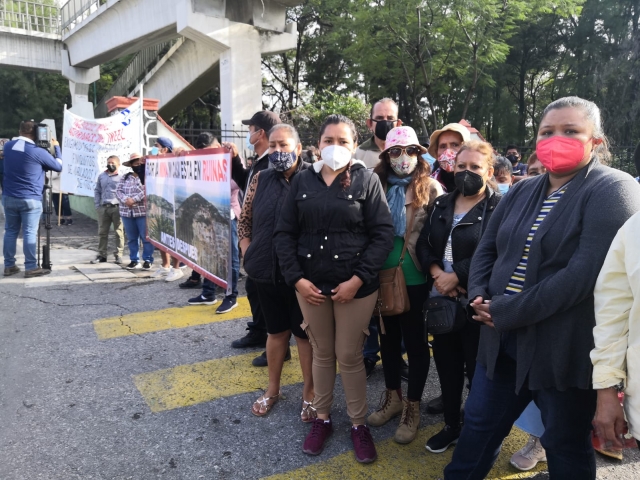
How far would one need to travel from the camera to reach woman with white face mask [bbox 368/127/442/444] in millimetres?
2959

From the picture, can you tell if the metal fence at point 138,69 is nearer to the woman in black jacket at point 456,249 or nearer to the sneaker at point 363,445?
the woman in black jacket at point 456,249

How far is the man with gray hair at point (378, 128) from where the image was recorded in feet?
12.8

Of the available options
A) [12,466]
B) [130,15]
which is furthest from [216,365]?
[130,15]

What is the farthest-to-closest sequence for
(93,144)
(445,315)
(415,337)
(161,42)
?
1. (161,42)
2. (93,144)
3. (415,337)
4. (445,315)

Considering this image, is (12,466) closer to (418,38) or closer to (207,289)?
(207,289)

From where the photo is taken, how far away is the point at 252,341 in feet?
15.0

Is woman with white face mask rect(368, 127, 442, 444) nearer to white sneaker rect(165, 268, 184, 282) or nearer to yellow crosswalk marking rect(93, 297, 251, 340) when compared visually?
yellow crosswalk marking rect(93, 297, 251, 340)

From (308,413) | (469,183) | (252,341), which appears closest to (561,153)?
(469,183)

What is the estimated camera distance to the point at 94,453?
2.85 m

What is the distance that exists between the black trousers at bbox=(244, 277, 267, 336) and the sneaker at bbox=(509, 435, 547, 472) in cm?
226

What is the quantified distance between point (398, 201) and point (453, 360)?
101 cm

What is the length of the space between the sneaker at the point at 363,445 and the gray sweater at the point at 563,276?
111 centimetres

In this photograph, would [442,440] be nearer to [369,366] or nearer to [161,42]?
[369,366]

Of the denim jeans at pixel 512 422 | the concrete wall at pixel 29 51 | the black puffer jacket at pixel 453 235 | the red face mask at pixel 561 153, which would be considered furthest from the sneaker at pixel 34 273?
the concrete wall at pixel 29 51
